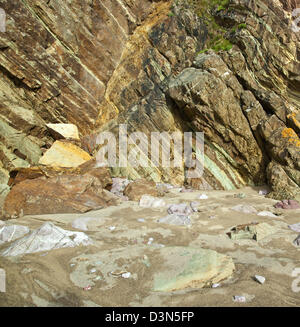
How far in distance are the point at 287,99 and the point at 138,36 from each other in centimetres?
721

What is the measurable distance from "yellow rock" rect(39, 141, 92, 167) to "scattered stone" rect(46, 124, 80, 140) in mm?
1136

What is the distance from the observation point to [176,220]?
463 cm

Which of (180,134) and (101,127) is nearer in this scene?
(180,134)

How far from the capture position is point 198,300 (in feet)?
7.48

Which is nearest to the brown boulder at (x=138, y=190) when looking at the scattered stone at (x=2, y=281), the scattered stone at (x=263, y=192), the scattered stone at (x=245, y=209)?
the scattered stone at (x=245, y=209)

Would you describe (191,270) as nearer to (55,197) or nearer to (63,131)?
(55,197)

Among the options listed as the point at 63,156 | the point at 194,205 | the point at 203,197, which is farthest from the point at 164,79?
the point at 194,205

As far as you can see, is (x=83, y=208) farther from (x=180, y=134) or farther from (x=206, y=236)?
(x=180, y=134)

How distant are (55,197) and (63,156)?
3112mm

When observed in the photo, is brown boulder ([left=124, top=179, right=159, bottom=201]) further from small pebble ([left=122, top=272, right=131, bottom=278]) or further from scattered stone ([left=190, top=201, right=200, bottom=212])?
small pebble ([left=122, top=272, right=131, bottom=278])

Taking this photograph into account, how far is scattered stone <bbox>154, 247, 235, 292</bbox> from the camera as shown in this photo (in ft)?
8.36

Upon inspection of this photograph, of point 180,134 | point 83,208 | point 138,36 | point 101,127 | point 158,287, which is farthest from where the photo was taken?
point 138,36

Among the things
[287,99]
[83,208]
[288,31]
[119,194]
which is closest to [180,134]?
[119,194]
